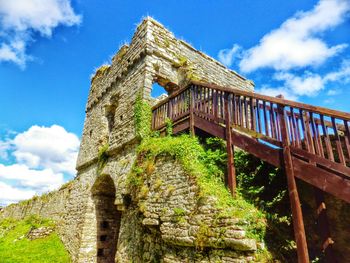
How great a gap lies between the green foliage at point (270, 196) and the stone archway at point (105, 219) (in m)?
6.52

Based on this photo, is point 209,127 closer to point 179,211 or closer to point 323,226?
point 179,211

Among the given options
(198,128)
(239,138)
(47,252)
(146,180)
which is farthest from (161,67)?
(47,252)

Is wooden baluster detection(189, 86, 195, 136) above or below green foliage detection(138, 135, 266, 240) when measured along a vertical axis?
above

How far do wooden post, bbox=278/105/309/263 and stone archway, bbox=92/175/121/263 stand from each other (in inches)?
298

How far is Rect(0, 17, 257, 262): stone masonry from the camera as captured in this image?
4.66 metres

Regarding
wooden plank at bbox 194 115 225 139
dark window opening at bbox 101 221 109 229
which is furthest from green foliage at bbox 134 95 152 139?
dark window opening at bbox 101 221 109 229

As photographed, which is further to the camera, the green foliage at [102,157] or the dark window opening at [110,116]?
the dark window opening at [110,116]

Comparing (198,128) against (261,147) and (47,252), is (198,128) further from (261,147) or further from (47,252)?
(47,252)

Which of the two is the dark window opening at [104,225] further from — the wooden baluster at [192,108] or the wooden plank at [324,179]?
the wooden plank at [324,179]

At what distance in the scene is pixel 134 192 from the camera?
23.0 ft

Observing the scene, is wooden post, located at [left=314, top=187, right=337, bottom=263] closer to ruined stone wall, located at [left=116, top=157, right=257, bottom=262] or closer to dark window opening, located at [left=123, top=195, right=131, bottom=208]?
ruined stone wall, located at [left=116, top=157, right=257, bottom=262]

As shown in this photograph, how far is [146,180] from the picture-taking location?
21.5ft

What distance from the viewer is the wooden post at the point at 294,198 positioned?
3736mm

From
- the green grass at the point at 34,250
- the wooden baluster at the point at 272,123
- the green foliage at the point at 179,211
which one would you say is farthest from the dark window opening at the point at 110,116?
the wooden baluster at the point at 272,123
